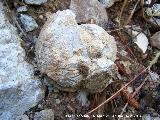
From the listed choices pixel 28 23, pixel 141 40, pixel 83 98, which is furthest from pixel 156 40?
pixel 28 23

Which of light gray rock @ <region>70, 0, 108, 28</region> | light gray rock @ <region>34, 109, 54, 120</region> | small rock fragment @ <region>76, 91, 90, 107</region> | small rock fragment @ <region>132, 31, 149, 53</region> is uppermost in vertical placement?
light gray rock @ <region>70, 0, 108, 28</region>

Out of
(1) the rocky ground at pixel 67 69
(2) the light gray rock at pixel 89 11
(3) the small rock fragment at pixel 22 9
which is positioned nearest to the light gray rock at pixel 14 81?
(1) the rocky ground at pixel 67 69

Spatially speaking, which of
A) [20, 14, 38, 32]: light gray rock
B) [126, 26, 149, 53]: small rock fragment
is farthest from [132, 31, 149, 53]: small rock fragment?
[20, 14, 38, 32]: light gray rock

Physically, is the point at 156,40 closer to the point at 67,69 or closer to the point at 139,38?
the point at 139,38

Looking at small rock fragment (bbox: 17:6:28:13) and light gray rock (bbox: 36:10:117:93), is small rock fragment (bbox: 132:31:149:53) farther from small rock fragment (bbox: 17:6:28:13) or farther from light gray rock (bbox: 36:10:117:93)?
small rock fragment (bbox: 17:6:28:13)

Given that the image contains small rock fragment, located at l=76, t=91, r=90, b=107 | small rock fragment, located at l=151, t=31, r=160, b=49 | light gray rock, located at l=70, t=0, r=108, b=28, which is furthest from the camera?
small rock fragment, located at l=151, t=31, r=160, b=49

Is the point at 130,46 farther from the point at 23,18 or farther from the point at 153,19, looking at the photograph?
the point at 23,18

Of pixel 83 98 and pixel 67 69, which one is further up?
pixel 67 69
